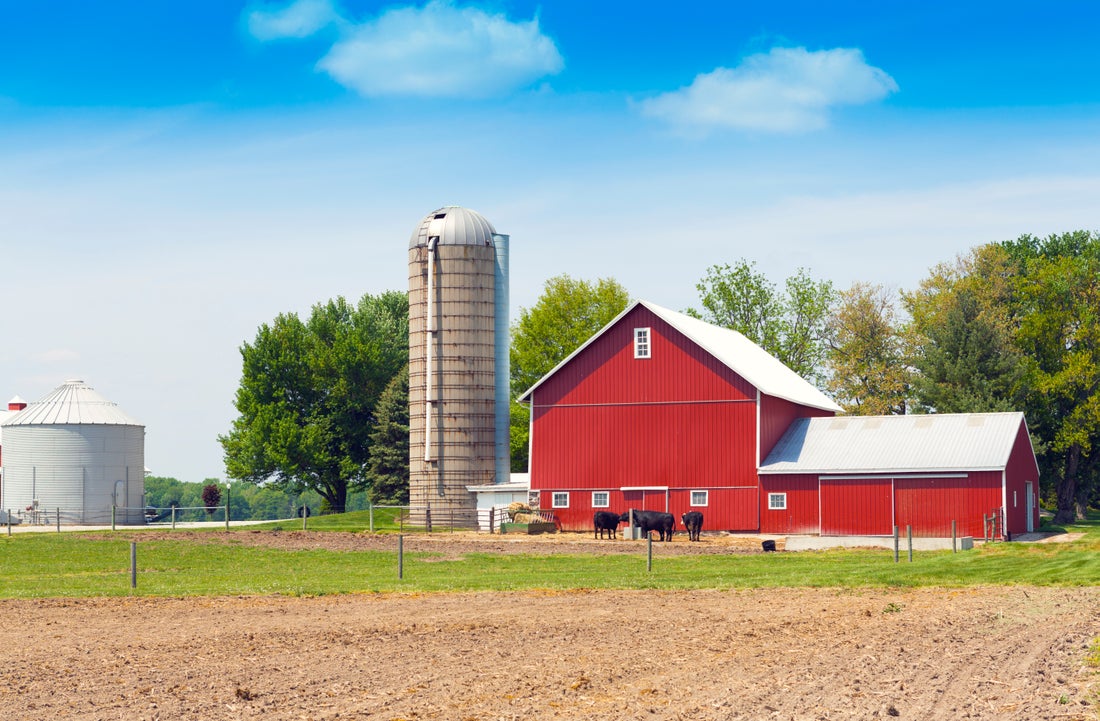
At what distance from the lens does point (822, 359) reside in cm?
8388

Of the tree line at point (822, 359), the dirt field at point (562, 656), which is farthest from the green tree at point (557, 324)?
the dirt field at point (562, 656)

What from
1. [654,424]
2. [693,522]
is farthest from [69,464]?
[693,522]

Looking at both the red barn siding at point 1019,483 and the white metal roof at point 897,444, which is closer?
the red barn siding at point 1019,483

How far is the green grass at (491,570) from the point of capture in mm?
28984

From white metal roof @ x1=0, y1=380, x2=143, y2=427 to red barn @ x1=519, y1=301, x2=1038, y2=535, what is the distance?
35.2 meters

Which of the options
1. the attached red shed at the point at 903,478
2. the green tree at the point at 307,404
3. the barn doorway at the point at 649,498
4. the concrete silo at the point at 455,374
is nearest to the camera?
the attached red shed at the point at 903,478

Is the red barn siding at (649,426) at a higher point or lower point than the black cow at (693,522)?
higher

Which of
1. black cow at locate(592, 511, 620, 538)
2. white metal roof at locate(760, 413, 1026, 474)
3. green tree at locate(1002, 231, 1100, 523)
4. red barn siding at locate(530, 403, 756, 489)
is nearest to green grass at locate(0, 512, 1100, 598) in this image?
white metal roof at locate(760, 413, 1026, 474)

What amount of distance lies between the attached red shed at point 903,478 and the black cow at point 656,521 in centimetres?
464

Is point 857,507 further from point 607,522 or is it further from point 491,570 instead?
point 491,570

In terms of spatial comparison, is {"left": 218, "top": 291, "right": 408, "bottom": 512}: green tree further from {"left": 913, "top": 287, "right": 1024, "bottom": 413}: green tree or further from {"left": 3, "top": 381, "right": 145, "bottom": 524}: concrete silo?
{"left": 913, "top": 287, "right": 1024, "bottom": 413}: green tree

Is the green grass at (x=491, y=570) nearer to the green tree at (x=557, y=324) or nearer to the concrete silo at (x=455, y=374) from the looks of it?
the concrete silo at (x=455, y=374)

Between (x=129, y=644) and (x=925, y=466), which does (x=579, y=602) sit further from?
(x=925, y=466)

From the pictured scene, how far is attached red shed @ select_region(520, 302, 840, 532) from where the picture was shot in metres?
53.1
